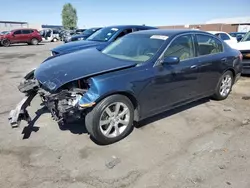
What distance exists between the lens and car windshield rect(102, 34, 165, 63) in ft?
13.3

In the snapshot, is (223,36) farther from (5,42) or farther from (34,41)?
(5,42)

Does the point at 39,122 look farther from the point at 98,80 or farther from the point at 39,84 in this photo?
the point at 98,80

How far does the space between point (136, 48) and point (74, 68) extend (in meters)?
1.27

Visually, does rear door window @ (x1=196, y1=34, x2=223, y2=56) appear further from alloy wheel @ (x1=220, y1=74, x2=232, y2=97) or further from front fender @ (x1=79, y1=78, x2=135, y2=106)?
front fender @ (x1=79, y1=78, x2=135, y2=106)

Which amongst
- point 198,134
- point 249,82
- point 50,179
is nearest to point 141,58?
point 198,134

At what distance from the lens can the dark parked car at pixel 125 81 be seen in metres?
3.39

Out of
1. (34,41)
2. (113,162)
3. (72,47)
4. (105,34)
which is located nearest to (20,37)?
(34,41)

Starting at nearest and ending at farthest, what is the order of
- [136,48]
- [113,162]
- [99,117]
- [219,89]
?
[113,162], [99,117], [136,48], [219,89]

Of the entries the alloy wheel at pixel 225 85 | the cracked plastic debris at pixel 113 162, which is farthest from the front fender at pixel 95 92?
the alloy wheel at pixel 225 85

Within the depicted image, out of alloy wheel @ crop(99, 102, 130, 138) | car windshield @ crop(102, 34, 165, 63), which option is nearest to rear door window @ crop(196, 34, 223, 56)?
car windshield @ crop(102, 34, 165, 63)

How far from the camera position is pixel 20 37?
24.4 m

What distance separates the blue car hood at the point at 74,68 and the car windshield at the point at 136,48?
0.25 meters

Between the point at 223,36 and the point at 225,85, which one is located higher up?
the point at 223,36

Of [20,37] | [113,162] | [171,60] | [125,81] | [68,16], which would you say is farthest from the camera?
[68,16]
